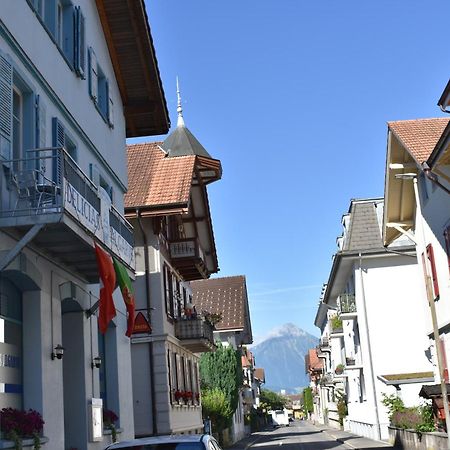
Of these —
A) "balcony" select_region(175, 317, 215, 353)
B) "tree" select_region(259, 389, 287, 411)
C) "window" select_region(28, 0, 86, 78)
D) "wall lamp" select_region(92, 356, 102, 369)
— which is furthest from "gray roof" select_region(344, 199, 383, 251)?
"tree" select_region(259, 389, 287, 411)

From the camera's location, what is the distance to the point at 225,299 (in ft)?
229

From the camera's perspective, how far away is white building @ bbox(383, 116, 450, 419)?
21469mm

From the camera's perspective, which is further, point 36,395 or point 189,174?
point 189,174

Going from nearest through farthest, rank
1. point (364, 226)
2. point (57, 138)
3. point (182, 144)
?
point (57, 138)
point (182, 144)
point (364, 226)

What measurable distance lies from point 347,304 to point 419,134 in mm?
18204

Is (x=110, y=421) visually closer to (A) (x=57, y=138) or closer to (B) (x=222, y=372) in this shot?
(A) (x=57, y=138)

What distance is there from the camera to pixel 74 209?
12.3 meters

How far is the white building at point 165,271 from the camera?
2712 centimetres

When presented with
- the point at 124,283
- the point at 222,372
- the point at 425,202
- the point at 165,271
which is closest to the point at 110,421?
the point at 124,283

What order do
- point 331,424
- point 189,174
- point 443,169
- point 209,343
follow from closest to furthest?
point 443,169, point 189,174, point 209,343, point 331,424

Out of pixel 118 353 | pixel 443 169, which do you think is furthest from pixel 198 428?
pixel 443 169

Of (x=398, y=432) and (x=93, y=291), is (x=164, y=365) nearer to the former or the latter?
(x=398, y=432)

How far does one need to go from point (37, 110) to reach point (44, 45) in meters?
1.54

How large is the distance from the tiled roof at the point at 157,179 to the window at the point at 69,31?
9.95m
